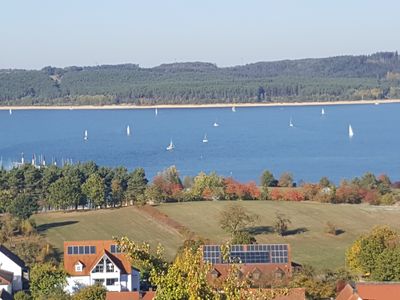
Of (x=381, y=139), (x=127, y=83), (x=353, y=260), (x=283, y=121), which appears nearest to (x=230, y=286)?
(x=353, y=260)

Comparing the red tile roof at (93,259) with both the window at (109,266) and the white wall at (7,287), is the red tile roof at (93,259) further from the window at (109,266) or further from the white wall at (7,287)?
the white wall at (7,287)

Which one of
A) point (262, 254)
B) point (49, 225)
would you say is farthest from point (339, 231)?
point (262, 254)

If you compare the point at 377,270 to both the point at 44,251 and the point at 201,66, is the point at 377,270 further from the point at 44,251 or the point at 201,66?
the point at 201,66

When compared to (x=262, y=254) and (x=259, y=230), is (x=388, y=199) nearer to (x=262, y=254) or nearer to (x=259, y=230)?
(x=259, y=230)

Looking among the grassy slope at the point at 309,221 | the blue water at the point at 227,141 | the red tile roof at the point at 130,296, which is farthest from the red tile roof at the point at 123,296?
the blue water at the point at 227,141

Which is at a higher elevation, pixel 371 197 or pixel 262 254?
pixel 262 254

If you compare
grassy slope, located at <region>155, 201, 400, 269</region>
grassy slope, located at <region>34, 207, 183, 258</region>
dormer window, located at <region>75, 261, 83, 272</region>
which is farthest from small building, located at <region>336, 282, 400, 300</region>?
grassy slope, located at <region>34, 207, 183, 258</region>
